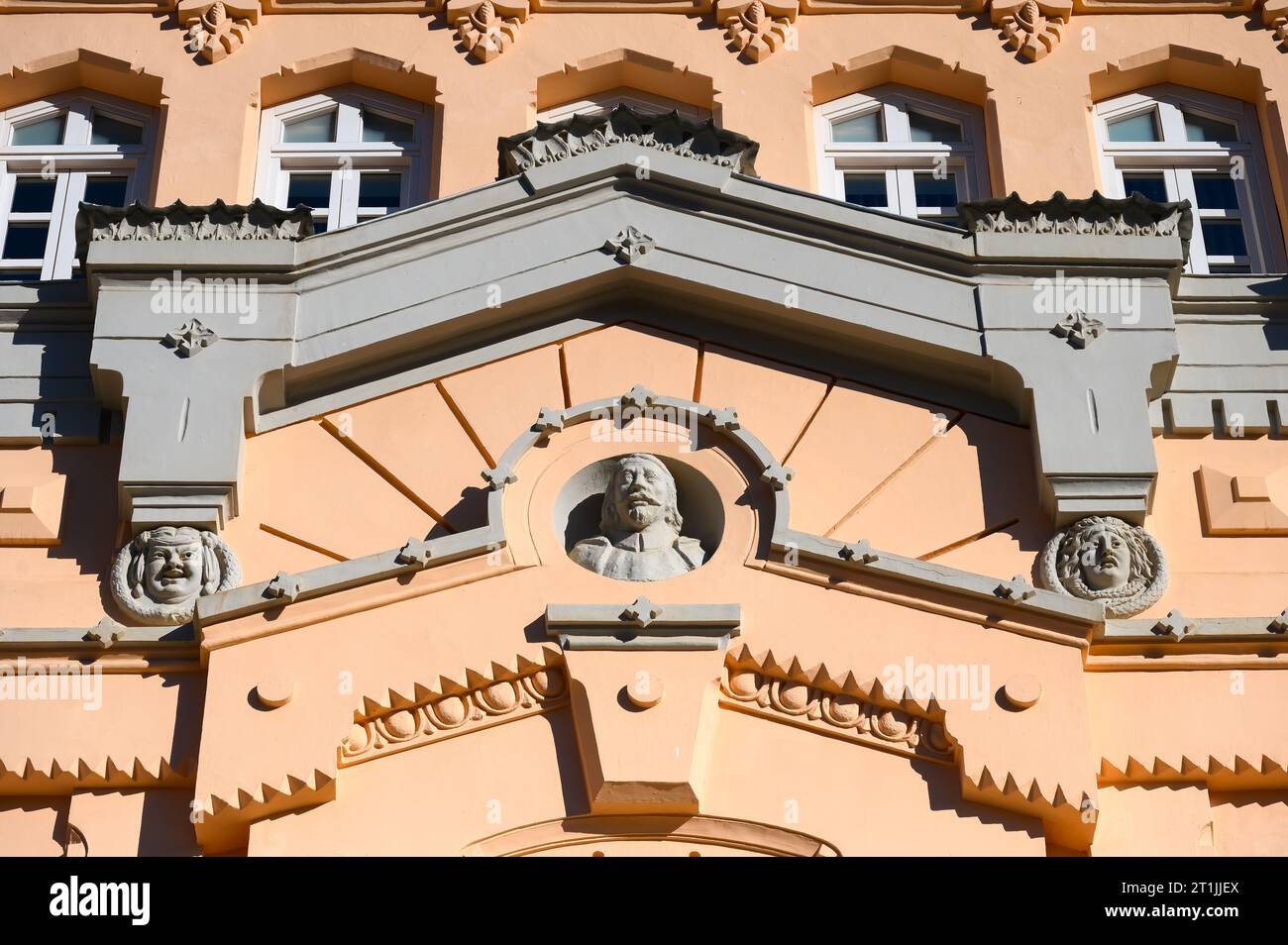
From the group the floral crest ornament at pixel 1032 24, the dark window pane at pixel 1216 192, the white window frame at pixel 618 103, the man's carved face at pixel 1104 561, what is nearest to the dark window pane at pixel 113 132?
the white window frame at pixel 618 103

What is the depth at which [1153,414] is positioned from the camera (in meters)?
15.0

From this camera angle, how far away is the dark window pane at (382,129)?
17703mm

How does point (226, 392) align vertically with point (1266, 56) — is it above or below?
below

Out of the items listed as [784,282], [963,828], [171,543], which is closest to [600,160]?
[784,282]

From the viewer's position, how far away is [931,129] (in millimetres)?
17812

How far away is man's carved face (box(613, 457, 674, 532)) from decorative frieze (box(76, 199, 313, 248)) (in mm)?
2605

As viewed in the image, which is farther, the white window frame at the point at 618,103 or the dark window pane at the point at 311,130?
the white window frame at the point at 618,103

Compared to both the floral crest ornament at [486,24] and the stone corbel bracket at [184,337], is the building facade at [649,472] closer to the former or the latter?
the stone corbel bracket at [184,337]

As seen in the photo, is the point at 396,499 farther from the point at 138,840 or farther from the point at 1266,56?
the point at 1266,56

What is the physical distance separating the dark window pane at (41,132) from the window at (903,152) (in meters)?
5.38

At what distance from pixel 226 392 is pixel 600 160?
2.66 metres

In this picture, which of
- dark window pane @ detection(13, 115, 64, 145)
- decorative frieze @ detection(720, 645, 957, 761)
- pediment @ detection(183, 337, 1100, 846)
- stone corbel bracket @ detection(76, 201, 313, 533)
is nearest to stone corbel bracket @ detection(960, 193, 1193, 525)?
pediment @ detection(183, 337, 1100, 846)

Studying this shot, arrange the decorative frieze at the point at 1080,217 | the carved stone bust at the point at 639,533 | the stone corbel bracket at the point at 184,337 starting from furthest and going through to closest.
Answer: the decorative frieze at the point at 1080,217 → the stone corbel bracket at the point at 184,337 → the carved stone bust at the point at 639,533

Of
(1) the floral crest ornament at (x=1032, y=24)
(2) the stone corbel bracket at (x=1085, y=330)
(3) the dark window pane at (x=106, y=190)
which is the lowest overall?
(2) the stone corbel bracket at (x=1085, y=330)
